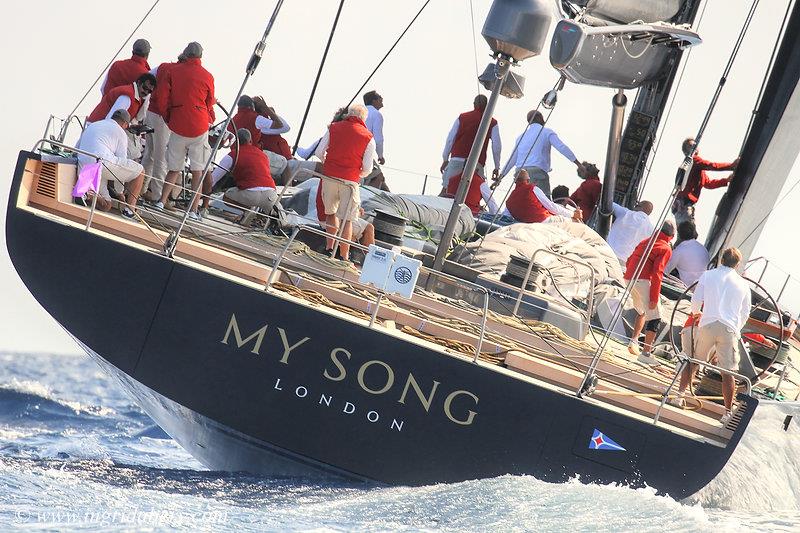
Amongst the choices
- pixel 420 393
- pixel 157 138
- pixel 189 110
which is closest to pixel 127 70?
pixel 157 138

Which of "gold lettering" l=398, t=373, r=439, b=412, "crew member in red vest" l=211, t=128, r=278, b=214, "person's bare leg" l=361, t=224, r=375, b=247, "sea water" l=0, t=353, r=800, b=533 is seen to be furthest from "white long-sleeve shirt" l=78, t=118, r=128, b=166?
"gold lettering" l=398, t=373, r=439, b=412

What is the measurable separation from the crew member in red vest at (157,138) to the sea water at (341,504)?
2.03 m

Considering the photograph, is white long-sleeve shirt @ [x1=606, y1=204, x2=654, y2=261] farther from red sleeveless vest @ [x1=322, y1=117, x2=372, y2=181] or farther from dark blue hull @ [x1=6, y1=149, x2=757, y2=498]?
dark blue hull @ [x1=6, y1=149, x2=757, y2=498]

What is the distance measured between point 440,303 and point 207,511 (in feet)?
7.59

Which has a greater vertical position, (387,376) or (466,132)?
(466,132)

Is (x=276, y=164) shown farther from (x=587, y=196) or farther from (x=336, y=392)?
(x=336, y=392)

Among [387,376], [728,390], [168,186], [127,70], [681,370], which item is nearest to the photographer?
[387,376]

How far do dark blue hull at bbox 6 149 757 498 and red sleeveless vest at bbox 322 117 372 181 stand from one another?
6.22ft

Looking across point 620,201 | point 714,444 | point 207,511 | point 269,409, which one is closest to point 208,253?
point 269,409

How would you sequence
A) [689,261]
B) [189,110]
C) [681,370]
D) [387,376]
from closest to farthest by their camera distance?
[387,376]
[681,370]
[189,110]
[689,261]

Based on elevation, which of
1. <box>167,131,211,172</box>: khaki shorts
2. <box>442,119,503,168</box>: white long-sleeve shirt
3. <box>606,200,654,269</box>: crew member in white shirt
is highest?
<box>442,119,503,168</box>: white long-sleeve shirt

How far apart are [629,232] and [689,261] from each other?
0.69 meters

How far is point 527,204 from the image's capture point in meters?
11.5

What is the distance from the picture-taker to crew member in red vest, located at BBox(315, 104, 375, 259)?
914 cm
